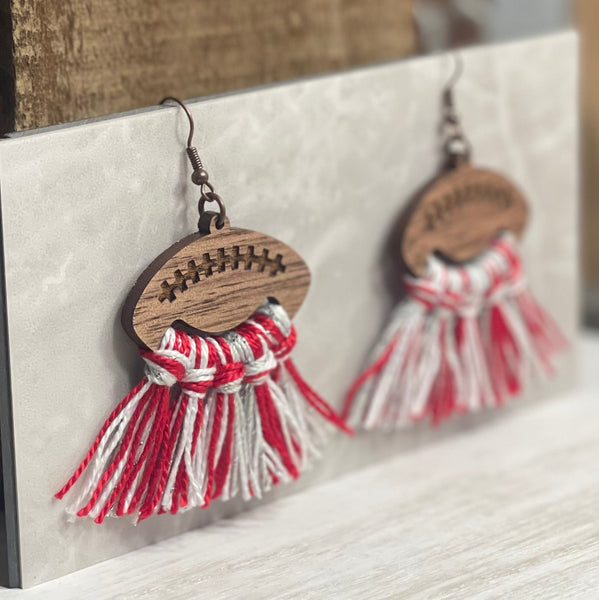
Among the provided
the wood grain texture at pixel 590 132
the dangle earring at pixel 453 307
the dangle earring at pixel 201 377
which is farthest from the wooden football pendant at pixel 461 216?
the wood grain texture at pixel 590 132

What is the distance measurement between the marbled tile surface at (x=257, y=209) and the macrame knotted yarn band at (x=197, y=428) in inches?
A: 0.6

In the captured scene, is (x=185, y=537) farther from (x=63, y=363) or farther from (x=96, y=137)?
(x=96, y=137)

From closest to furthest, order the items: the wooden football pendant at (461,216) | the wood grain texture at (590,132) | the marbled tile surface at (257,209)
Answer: the marbled tile surface at (257,209), the wooden football pendant at (461,216), the wood grain texture at (590,132)

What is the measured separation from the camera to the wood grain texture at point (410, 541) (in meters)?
0.63

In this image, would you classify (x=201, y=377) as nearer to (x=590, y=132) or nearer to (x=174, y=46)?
(x=174, y=46)

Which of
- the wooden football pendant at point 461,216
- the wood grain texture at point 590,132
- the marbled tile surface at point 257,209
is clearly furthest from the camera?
the wood grain texture at point 590,132

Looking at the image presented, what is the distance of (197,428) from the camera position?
66 centimetres

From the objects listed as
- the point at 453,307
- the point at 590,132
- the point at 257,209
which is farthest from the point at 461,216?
the point at 590,132

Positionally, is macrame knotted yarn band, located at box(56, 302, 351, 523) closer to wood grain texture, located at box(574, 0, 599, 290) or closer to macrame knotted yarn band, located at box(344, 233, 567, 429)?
macrame knotted yarn band, located at box(344, 233, 567, 429)

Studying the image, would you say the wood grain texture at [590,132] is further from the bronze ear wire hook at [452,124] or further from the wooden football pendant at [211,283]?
the wooden football pendant at [211,283]

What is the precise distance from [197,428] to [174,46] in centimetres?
23

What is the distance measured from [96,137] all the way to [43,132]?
0.03 m

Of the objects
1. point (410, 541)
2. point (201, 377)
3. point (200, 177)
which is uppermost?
point (200, 177)

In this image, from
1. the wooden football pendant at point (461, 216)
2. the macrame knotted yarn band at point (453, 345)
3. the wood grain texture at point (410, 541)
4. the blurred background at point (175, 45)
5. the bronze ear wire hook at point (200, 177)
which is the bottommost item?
the wood grain texture at point (410, 541)
